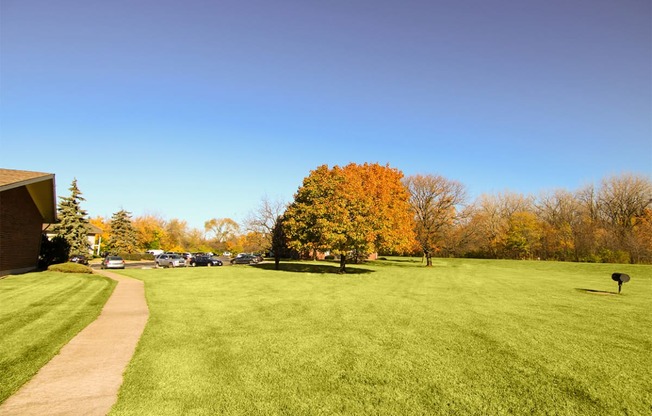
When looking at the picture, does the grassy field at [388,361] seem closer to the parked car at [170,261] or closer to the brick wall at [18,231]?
the brick wall at [18,231]

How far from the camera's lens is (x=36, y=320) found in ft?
30.8

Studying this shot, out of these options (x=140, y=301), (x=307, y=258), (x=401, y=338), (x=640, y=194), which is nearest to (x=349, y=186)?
(x=140, y=301)

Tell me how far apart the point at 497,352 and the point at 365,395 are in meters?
3.64

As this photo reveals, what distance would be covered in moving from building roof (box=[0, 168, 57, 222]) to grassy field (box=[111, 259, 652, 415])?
13291 millimetres

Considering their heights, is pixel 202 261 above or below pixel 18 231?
below

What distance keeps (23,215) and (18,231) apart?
4.40ft

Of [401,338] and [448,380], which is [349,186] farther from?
[448,380]

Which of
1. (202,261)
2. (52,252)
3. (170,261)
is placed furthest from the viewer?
(202,261)

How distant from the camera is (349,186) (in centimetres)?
2862

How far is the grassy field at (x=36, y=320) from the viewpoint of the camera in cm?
604

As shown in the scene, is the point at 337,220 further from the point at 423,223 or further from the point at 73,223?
the point at 73,223

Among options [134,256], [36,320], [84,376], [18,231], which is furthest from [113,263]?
[84,376]

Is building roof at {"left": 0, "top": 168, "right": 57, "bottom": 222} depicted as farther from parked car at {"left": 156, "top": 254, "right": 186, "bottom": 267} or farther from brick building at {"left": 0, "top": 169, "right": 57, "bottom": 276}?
parked car at {"left": 156, "top": 254, "right": 186, "bottom": 267}

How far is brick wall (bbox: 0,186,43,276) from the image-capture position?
21125 millimetres
